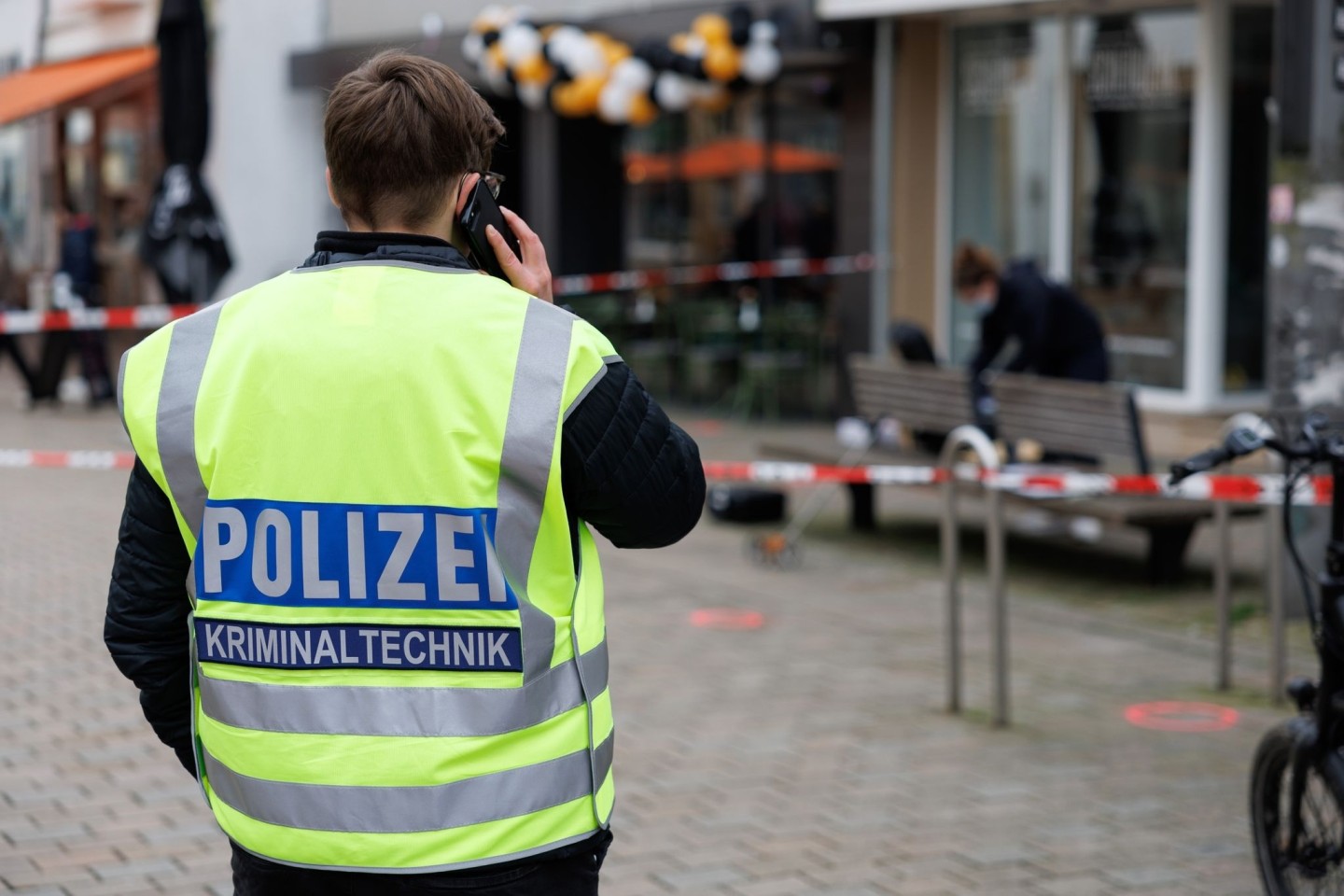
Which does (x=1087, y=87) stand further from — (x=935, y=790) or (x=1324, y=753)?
(x=1324, y=753)

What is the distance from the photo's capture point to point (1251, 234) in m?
13.4

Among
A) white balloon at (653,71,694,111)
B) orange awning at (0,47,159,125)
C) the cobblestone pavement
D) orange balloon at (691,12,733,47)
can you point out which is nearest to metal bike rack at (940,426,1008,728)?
the cobblestone pavement

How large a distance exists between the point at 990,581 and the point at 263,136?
647 inches

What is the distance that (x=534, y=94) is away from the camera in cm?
1689

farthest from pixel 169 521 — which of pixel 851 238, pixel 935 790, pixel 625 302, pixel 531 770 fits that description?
pixel 625 302

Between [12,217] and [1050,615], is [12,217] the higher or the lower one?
the higher one

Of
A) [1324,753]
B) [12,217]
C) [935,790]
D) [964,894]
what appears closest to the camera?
[1324,753]

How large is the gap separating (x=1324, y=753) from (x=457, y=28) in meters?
17.2

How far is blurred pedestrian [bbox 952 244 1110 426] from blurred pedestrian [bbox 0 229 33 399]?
10401 mm

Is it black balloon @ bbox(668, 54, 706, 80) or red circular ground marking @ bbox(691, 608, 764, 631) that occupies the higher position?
black balloon @ bbox(668, 54, 706, 80)

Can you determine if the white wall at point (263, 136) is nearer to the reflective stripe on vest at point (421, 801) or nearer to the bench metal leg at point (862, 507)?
the bench metal leg at point (862, 507)

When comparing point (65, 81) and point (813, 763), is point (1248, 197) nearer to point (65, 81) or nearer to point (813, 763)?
point (813, 763)

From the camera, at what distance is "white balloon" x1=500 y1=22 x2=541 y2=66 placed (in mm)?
16527

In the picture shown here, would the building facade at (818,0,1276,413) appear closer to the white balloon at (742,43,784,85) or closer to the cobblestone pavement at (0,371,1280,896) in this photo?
the white balloon at (742,43,784,85)
